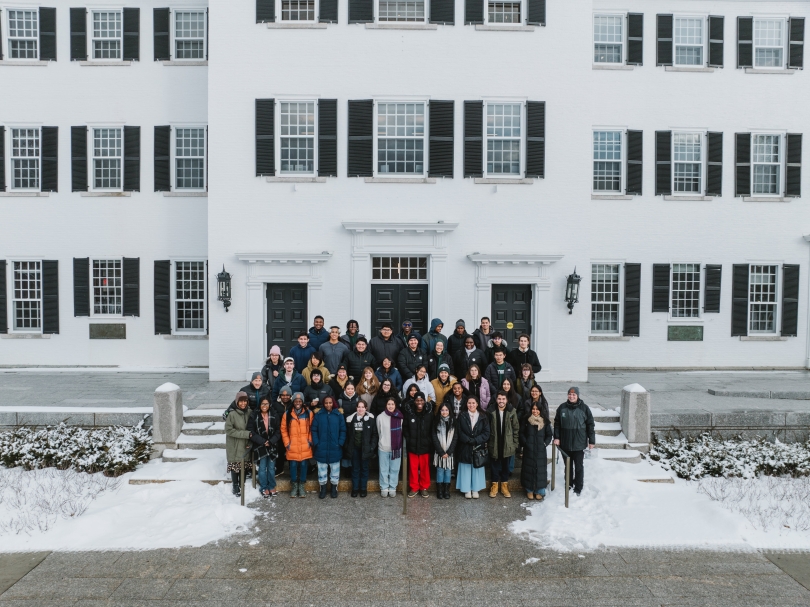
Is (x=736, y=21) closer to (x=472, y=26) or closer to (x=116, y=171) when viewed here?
(x=472, y=26)

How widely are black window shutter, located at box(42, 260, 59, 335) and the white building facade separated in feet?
0.19

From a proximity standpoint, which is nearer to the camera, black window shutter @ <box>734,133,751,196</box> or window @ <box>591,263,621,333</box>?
black window shutter @ <box>734,133,751,196</box>

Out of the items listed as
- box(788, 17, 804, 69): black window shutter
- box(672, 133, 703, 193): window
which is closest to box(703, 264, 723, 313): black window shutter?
box(672, 133, 703, 193): window

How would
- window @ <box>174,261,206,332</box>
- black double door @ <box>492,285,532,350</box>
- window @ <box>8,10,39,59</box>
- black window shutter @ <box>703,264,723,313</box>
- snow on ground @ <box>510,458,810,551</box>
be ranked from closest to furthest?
snow on ground @ <box>510,458,810,551</box> < black double door @ <box>492,285,532,350</box> < window @ <box>8,10,39,59</box> < window @ <box>174,261,206,332</box> < black window shutter @ <box>703,264,723,313</box>

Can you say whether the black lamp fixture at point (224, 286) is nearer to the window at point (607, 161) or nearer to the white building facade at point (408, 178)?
the white building facade at point (408, 178)

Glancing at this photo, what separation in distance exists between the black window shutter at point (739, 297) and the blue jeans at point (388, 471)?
12.8 metres

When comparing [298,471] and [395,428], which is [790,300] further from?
[298,471]

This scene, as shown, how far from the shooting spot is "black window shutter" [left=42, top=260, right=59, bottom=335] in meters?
17.3

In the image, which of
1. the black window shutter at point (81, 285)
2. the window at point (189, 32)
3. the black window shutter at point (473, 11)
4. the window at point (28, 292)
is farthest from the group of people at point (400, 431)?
the window at point (189, 32)

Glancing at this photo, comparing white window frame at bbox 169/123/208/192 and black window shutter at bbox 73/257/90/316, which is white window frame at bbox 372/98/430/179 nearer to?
white window frame at bbox 169/123/208/192

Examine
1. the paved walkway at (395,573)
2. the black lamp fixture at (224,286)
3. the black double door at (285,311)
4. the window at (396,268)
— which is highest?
the window at (396,268)

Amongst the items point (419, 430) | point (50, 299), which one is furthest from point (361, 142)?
point (50, 299)

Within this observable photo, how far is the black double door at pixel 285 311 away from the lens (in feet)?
49.8

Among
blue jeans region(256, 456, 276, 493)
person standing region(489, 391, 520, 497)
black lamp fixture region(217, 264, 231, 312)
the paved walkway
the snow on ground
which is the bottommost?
the paved walkway
